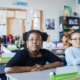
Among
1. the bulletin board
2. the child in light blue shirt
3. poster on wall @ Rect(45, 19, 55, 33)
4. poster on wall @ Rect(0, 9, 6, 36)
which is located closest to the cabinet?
poster on wall @ Rect(45, 19, 55, 33)

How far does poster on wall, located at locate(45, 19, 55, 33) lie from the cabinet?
14.3 inches

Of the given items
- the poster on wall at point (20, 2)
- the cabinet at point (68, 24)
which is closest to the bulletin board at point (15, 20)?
the poster on wall at point (20, 2)

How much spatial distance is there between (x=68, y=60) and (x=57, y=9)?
18.3ft

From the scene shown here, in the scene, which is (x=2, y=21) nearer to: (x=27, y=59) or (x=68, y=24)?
A: (x=68, y=24)

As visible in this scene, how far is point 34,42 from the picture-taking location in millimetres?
1561

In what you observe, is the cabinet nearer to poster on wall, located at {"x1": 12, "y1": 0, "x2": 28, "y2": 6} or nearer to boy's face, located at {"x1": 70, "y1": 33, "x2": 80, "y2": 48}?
poster on wall, located at {"x1": 12, "y1": 0, "x2": 28, "y2": 6}

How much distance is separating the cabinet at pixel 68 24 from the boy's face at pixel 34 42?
557cm

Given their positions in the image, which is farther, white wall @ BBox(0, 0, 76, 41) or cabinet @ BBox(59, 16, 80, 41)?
→ cabinet @ BBox(59, 16, 80, 41)

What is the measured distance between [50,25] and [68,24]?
0.84 meters

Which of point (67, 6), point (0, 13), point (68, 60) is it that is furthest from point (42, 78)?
point (67, 6)

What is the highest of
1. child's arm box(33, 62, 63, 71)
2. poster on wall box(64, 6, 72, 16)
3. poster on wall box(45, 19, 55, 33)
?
poster on wall box(64, 6, 72, 16)

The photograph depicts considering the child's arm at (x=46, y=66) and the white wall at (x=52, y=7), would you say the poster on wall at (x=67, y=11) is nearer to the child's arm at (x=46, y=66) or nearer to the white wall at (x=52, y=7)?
the white wall at (x=52, y=7)

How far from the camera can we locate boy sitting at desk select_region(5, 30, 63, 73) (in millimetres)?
1499

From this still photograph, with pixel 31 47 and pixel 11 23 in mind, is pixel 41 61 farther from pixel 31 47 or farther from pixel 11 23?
pixel 11 23
